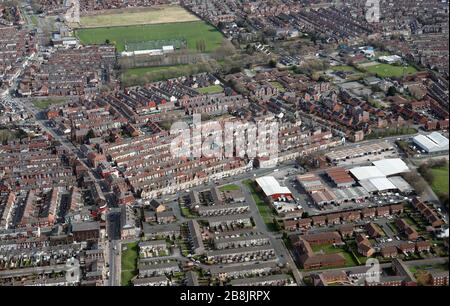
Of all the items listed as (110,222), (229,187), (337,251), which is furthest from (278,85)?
(337,251)

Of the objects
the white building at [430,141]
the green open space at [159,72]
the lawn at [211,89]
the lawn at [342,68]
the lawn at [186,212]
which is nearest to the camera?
the lawn at [186,212]

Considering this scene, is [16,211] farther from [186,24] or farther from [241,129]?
[186,24]

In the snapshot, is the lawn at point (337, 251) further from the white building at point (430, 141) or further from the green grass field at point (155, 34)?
the green grass field at point (155, 34)

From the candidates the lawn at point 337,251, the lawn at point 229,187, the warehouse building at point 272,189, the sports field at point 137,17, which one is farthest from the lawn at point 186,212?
the sports field at point 137,17

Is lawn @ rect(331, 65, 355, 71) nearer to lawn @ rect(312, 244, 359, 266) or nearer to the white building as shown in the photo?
the white building

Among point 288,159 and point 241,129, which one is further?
point 241,129
